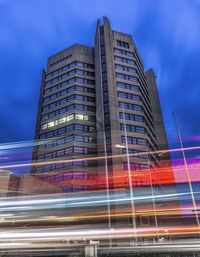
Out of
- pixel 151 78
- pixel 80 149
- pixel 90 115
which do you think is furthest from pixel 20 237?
pixel 151 78

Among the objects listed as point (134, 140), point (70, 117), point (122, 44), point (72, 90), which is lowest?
point (134, 140)

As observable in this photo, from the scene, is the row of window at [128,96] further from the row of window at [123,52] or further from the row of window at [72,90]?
the row of window at [123,52]

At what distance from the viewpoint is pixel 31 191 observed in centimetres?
1388

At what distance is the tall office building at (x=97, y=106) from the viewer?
116 ft

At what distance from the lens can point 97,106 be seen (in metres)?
40.8

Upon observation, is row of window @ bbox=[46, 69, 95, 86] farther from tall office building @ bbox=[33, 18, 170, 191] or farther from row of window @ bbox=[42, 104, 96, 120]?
row of window @ bbox=[42, 104, 96, 120]

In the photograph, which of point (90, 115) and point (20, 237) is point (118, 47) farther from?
point (20, 237)

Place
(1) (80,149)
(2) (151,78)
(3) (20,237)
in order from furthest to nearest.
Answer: (2) (151,78), (1) (80,149), (3) (20,237)

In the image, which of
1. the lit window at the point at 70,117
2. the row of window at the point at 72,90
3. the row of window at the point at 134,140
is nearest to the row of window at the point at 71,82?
the row of window at the point at 72,90

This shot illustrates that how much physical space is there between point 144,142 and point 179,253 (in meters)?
37.1

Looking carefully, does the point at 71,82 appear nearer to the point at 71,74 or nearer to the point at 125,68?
the point at 71,74

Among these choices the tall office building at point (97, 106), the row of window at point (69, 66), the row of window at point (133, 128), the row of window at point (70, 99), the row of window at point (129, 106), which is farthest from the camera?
the row of window at point (69, 66)

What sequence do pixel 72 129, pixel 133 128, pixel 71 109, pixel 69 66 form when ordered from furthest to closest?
pixel 69 66
pixel 71 109
pixel 133 128
pixel 72 129

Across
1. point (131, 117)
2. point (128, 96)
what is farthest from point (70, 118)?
point (128, 96)
